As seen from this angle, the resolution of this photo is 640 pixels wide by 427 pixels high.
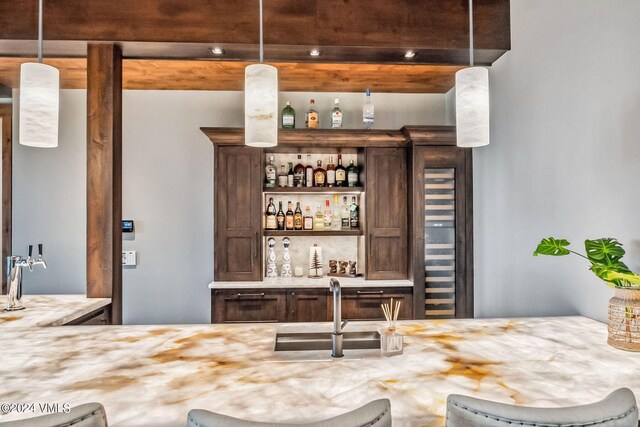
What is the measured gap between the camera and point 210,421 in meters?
0.74

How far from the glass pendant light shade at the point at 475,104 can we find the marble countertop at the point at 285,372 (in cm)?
78

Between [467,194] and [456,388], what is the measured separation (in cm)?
246

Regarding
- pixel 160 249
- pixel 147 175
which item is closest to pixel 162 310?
pixel 160 249

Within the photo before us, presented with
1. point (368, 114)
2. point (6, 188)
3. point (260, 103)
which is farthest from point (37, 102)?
point (6, 188)

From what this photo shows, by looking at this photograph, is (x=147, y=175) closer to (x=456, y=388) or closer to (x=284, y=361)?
(x=284, y=361)

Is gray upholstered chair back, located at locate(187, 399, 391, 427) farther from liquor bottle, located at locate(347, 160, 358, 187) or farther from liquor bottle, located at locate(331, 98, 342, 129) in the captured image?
liquor bottle, located at locate(331, 98, 342, 129)

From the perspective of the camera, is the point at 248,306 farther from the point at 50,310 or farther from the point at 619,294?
the point at 619,294

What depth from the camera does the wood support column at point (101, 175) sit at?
7.81ft

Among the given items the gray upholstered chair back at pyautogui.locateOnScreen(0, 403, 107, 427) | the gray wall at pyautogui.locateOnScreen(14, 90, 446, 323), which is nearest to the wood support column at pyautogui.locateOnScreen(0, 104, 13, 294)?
the gray wall at pyautogui.locateOnScreen(14, 90, 446, 323)

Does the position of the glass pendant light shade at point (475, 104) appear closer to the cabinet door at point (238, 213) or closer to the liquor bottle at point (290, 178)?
the cabinet door at point (238, 213)

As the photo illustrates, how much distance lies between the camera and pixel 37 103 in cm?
150

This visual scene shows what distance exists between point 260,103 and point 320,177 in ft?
7.40

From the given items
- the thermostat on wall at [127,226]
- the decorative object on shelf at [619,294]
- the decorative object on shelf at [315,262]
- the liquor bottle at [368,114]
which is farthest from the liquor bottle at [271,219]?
the decorative object on shelf at [619,294]

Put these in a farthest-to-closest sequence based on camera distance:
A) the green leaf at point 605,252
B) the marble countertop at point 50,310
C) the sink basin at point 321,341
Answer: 1. the marble countertop at point 50,310
2. the sink basin at point 321,341
3. the green leaf at point 605,252
